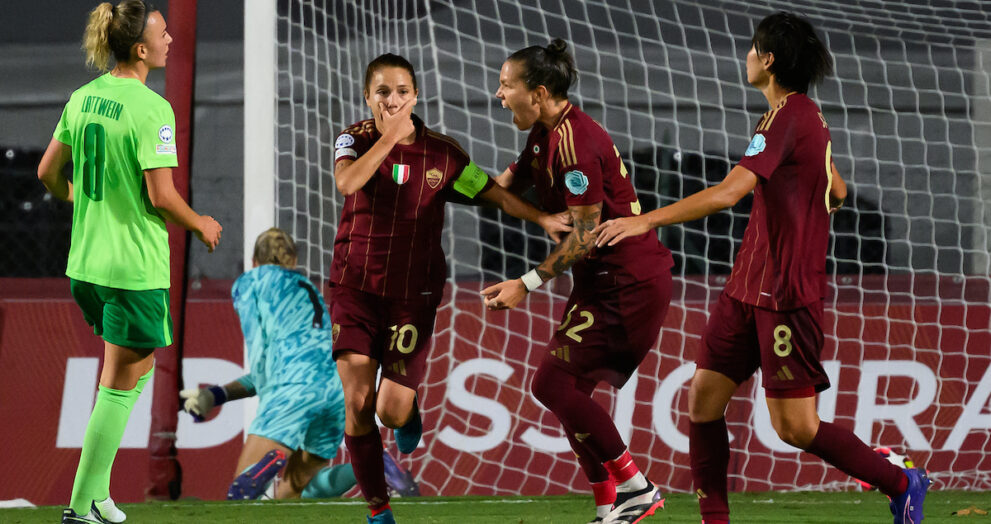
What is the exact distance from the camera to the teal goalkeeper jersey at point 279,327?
6043 mm

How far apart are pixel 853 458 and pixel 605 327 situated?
913 millimetres

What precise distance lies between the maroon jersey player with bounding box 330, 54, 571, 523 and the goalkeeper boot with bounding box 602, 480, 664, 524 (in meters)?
0.76

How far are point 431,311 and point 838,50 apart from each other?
6.60m

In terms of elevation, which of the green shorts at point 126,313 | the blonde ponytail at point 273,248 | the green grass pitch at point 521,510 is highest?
the blonde ponytail at point 273,248

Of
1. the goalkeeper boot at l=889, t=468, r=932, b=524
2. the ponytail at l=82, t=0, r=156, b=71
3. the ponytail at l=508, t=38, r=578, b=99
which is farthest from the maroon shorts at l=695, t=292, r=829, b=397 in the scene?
the ponytail at l=82, t=0, r=156, b=71

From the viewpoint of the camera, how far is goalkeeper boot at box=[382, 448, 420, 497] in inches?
242

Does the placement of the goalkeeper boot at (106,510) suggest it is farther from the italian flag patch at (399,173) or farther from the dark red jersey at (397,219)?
the italian flag patch at (399,173)

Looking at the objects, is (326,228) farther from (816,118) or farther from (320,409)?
(816,118)

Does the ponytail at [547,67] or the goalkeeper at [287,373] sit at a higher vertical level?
the ponytail at [547,67]

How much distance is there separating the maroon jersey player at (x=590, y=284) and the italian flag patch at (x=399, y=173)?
425mm

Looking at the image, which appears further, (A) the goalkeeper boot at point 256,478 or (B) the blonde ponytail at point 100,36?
(A) the goalkeeper boot at point 256,478

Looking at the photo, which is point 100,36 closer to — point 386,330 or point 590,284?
point 386,330

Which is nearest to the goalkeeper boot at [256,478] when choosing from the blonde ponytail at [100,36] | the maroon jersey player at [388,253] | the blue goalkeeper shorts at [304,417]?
the blue goalkeeper shorts at [304,417]

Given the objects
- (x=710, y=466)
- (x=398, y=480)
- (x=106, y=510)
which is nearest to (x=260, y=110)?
(x=398, y=480)
